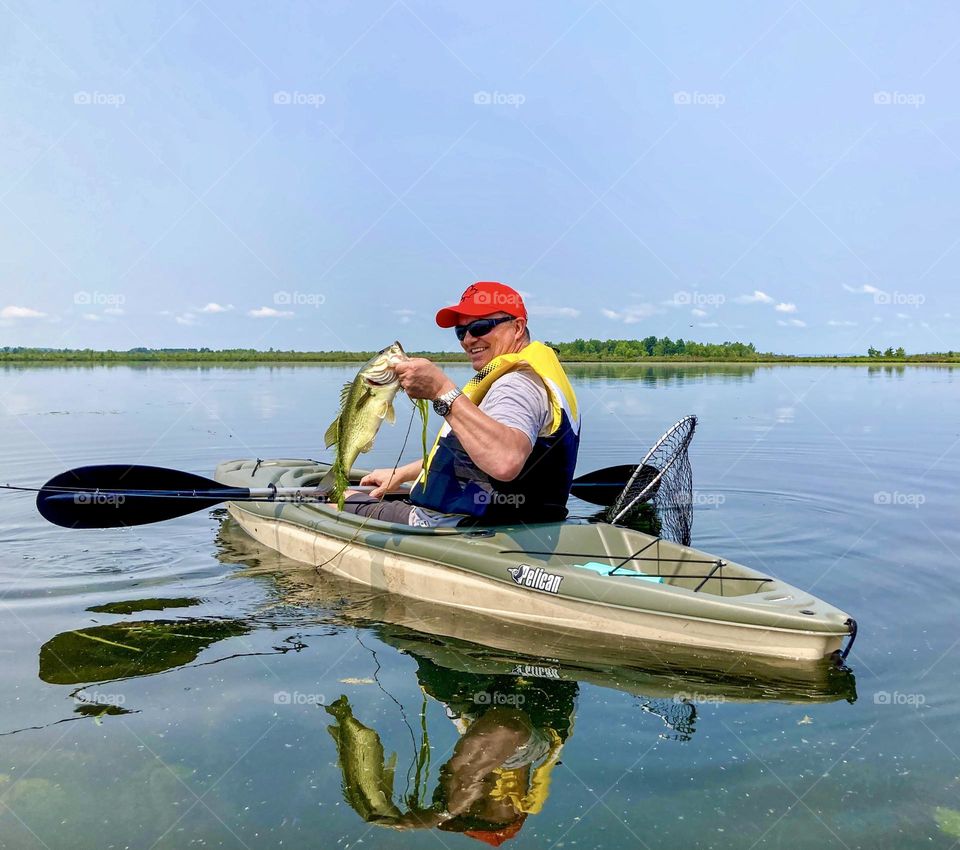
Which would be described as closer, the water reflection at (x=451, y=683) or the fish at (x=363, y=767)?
the fish at (x=363, y=767)

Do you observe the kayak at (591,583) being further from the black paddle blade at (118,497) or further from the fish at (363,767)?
the fish at (363,767)

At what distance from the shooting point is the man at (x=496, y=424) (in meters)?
4.50

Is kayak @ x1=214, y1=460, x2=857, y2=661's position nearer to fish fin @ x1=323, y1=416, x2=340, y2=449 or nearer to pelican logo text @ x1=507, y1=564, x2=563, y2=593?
pelican logo text @ x1=507, y1=564, x2=563, y2=593

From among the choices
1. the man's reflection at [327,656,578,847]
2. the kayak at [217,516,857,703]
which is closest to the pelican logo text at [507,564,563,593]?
the kayak at [217,516,857,703]

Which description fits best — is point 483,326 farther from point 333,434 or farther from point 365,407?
point 333,434

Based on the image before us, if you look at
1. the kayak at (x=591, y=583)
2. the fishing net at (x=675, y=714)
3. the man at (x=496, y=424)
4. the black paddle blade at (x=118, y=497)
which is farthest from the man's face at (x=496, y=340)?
the black paddle blade at (x=118, y=497)

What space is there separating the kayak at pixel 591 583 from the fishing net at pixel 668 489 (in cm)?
104

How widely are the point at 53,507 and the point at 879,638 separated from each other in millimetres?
6703

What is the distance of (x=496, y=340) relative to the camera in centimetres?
533

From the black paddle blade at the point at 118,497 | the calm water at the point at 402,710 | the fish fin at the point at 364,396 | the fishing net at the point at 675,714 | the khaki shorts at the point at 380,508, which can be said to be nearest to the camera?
the calm water at the point at 402,710

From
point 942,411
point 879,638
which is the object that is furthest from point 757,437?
point 879,638

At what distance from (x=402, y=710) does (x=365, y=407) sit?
1863mm

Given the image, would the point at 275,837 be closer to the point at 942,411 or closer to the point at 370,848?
the point at 370,848

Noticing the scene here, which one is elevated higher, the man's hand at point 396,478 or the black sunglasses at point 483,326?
the black sunglasses at point 483,326
